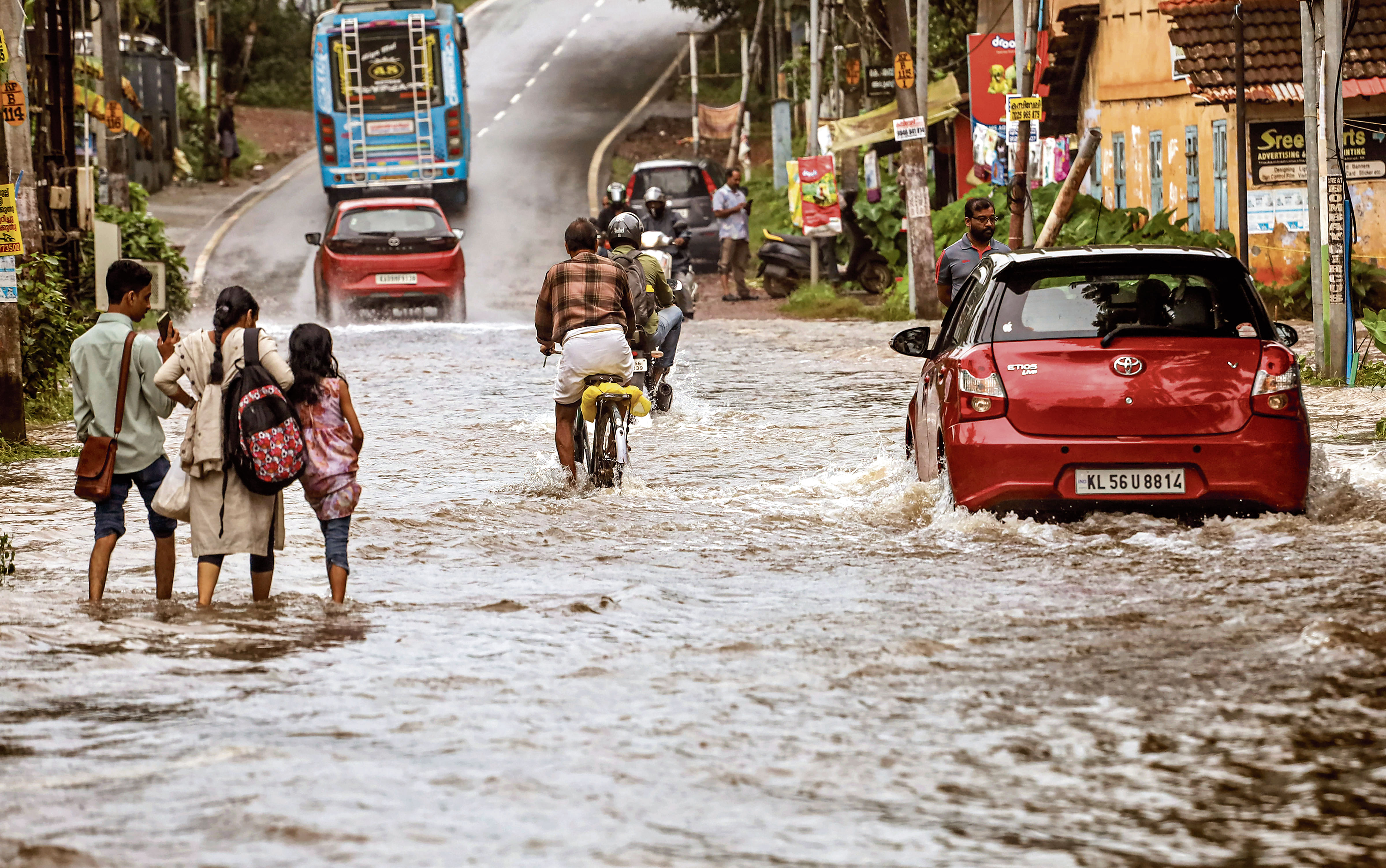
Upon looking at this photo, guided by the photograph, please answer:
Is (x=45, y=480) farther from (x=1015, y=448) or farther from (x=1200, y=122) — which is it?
(x=1200, y=122)

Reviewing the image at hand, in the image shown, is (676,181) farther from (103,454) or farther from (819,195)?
(103,454)

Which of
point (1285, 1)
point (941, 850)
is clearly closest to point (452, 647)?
point (941, 850)

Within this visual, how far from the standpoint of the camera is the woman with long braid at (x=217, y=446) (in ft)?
26.0

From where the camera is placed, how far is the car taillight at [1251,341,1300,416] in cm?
913

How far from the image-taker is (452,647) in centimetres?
736

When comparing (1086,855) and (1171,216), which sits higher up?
(1171,216)

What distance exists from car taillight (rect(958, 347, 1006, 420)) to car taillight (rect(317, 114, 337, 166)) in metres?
28.9

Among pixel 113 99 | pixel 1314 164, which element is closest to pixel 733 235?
pixel 113 99

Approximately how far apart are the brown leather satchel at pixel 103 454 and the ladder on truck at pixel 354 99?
28.8 m

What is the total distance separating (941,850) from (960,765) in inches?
29.5

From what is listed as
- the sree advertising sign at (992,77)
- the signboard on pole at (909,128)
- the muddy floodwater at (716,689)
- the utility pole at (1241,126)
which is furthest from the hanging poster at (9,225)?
the sree advertising sign at (992,77)

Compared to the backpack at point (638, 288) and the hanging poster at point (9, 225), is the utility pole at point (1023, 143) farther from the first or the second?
the hanging poster at point (9, 225)

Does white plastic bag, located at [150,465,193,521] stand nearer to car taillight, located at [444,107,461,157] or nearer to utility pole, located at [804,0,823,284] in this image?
utility pole, located at [804,0,823,284]

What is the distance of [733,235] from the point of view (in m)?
31.5
